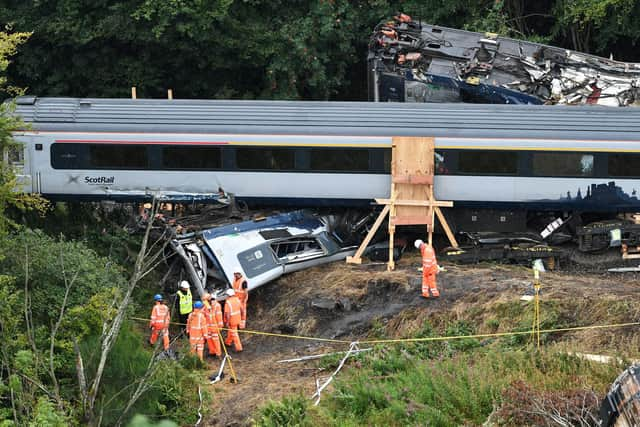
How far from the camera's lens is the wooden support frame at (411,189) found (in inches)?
773

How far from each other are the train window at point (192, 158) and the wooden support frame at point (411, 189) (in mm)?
3249

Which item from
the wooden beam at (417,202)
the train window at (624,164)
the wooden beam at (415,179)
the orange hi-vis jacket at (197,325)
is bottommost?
the orange hi-vis jacket at (197,325)

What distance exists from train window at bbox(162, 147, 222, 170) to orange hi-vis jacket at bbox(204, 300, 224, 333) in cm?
381

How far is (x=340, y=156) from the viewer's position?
2002cm

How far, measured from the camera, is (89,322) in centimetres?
1620

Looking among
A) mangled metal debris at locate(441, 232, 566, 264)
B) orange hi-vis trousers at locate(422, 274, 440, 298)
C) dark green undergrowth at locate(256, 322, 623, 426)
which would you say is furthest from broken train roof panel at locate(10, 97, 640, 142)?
dark green undergrowth at locate(256, 322, 623, 426)

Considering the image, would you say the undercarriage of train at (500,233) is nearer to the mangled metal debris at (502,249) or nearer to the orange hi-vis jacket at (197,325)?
the mangled metal debris at (502,249)

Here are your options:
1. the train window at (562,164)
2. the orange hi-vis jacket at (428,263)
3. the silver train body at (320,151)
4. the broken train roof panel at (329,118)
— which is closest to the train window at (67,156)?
the silver train body at (320,151)

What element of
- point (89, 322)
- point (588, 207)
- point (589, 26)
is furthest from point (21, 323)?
point (589, 26)

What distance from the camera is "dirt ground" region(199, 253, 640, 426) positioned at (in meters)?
15.8

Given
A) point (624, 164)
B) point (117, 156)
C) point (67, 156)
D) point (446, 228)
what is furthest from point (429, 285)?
point (67, 156)

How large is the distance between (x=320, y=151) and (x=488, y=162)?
3184 millimetres

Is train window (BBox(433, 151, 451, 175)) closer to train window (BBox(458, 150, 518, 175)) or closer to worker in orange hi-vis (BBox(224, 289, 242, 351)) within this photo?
train window (BBox(458, 150, 518, 175))

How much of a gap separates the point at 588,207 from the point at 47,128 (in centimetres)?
1051
